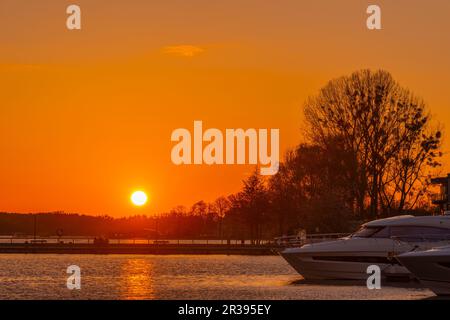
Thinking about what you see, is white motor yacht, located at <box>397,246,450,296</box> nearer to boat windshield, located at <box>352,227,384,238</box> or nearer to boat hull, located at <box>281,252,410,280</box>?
boat hull, located at <box>281,252,410,280</box>

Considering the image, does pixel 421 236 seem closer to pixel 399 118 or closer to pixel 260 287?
pixel 260 287

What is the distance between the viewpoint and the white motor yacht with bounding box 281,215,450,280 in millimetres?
58250

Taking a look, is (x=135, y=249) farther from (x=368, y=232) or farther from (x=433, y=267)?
(x=433, y=267)

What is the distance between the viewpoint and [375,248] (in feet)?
195

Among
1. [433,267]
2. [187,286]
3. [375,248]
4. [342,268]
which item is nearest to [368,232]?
[375,248]

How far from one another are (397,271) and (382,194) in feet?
151

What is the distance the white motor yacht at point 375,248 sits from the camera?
58.2m

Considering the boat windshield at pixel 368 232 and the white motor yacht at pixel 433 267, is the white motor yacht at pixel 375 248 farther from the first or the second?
the white motor yacht at pixel 433 267

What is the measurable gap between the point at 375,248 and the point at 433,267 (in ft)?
42.4

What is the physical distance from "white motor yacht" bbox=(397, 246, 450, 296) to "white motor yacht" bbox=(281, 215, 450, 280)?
34.6 ft

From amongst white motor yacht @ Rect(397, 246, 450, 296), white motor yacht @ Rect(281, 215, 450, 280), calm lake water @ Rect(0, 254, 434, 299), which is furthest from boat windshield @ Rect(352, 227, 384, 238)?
white motor yacht @ Rect(397, 246, 450, 296)

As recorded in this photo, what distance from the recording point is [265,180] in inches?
5915

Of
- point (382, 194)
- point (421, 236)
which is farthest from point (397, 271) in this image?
point (382, 194)
